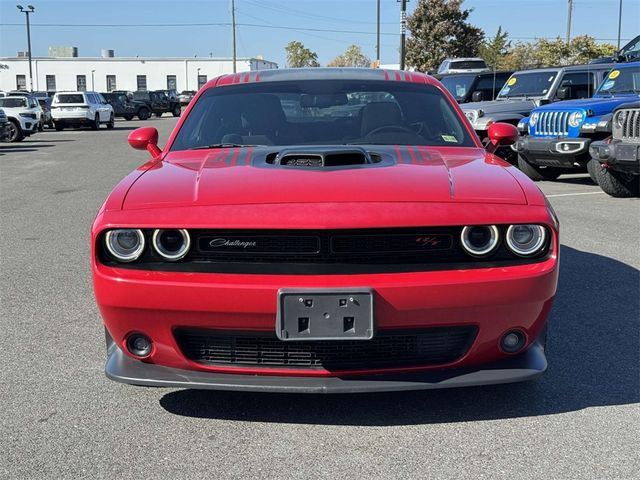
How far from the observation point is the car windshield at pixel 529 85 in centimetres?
1545

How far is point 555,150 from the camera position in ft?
Result: 39.3

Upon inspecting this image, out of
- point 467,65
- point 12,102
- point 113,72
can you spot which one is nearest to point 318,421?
point 12,102

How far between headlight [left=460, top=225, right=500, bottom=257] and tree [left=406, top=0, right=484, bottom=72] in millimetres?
54495

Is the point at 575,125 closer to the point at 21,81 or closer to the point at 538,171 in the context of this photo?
the point at 538,171

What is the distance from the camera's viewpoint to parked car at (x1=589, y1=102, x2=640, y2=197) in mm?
10008

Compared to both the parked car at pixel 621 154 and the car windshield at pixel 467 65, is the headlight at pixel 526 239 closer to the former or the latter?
the parked car at pixel 621 154

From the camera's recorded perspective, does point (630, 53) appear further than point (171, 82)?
No

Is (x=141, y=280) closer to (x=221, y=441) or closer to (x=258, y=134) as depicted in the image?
(x=221, y=441)

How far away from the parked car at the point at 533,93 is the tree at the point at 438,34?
41.5m

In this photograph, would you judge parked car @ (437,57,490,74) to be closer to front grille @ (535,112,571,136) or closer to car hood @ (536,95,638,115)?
front grille @ (535,112,571,136)

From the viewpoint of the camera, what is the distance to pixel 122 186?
12.1 feet

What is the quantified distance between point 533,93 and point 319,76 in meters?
11.3

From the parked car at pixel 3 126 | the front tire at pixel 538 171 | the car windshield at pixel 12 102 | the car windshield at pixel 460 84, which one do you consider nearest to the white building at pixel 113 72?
the car windshield at pixel 12 102

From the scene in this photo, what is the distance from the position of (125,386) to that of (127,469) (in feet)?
3.09
